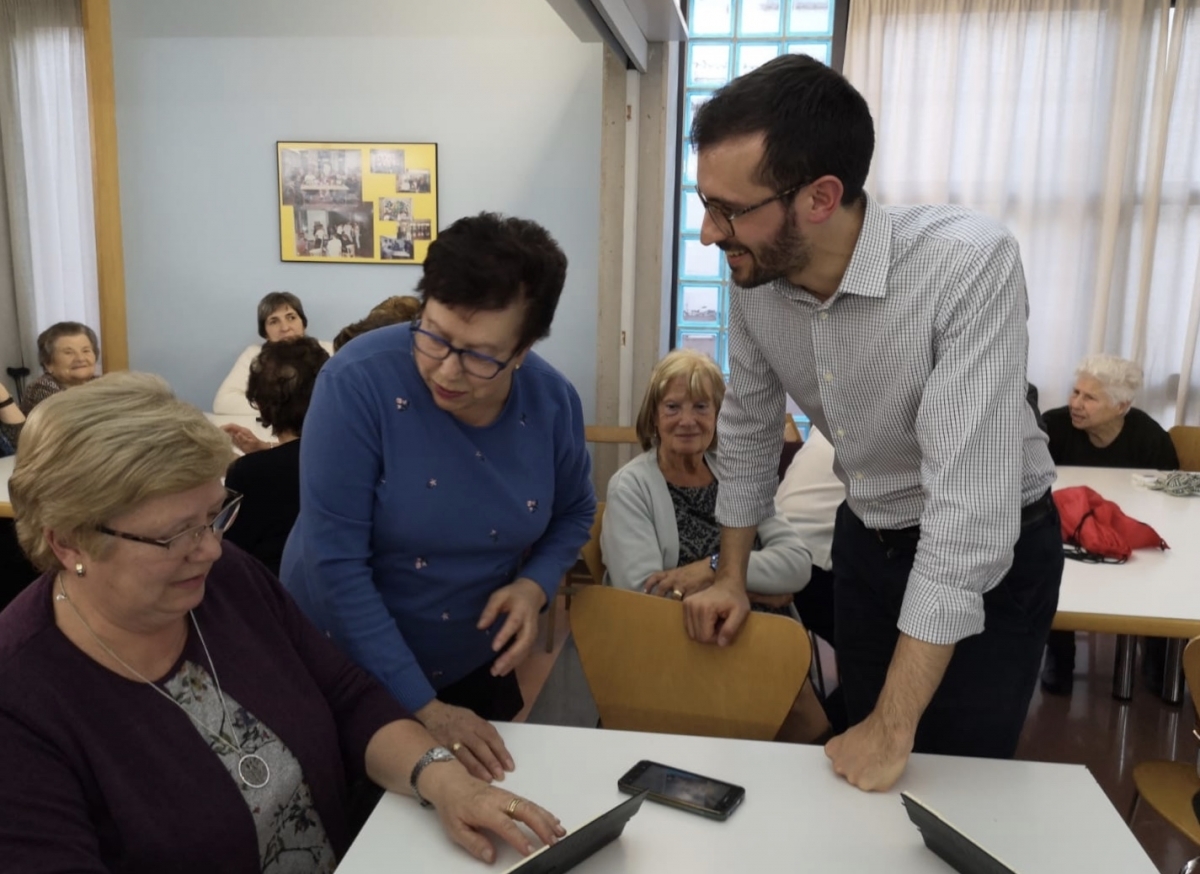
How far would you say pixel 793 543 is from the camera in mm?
2582

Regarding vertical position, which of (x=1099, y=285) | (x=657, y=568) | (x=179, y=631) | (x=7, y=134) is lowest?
(x=657, y=568)

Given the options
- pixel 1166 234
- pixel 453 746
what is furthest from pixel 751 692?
pixel 1166 234

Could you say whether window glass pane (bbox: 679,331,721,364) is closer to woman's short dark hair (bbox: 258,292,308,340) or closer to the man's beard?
woman's short dark hair (bbox: 258,292,308,340)

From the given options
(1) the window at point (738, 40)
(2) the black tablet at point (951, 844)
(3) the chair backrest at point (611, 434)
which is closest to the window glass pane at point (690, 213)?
(1) the window at point (738, 40)

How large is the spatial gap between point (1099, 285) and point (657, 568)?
3.33 metres

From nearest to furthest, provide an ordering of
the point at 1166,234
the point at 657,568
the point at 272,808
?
the point at 272,808
the point at 657,568
the point at 1166,234

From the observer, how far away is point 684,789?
4.26ft

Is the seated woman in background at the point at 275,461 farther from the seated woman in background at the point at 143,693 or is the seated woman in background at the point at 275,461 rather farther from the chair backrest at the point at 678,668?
the seated woman in background at the point at 143,693

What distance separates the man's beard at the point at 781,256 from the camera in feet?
4.33

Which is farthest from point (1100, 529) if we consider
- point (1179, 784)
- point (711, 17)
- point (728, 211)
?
point (711, 17)

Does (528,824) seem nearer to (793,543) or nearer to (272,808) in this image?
(272,808)

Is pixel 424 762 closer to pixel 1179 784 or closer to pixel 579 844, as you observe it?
pixel 579 844

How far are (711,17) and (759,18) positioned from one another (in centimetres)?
24

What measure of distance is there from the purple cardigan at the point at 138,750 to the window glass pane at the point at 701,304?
4.00 m
